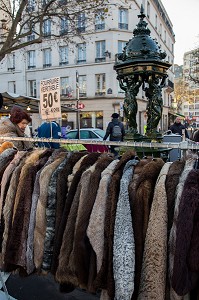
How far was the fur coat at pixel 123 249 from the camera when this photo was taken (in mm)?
1809

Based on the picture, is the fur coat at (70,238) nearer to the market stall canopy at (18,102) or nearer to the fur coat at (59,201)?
the fur coat at (59,201)

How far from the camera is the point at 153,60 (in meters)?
5.34

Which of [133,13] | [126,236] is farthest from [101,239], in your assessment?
[133,13]

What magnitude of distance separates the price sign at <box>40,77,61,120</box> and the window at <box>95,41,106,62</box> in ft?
86.8

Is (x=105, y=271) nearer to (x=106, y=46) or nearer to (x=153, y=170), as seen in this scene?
(x=153, y=170)

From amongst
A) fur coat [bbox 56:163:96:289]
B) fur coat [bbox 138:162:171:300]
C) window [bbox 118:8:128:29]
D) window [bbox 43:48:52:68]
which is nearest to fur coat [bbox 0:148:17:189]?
fur coat [bbox 56:163:96:289]

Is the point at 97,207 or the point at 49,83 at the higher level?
the point at 49,83

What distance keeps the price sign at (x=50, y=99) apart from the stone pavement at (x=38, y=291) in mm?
1960

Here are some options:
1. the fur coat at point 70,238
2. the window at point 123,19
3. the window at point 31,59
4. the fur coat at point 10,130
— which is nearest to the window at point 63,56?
the window at point 31,59

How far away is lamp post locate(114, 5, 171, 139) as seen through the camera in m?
5.41

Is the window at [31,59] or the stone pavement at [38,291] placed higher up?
the window at [31,59]

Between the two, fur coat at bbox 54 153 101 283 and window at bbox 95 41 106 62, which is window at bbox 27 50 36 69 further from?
fur coat at bbox 54 153 101 283

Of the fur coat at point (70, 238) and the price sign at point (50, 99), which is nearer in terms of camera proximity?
the fur coat at point (70, 238)

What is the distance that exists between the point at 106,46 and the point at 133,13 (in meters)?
4.48
